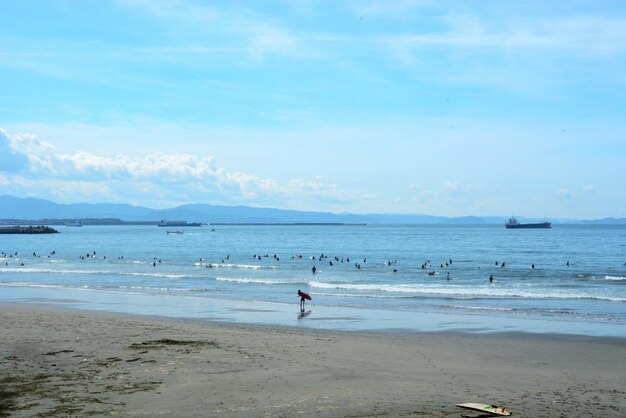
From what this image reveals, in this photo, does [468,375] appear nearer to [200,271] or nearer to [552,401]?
[552,401]

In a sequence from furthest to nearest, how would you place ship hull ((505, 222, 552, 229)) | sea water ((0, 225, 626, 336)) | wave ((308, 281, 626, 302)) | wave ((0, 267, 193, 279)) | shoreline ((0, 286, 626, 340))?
ship hull ((505, 222, 552, 229))
wave ((0, 267, 193, 279))
wave ((308, 281, 626, 302))
sea water ((0, 225, 626, 336))
shoreline ((0, 286, 626, 340))

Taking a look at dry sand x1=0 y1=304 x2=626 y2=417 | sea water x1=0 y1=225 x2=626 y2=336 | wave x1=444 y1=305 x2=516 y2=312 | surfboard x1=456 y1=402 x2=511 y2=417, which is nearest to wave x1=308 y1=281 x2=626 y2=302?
sea water x1=0 y1=225 x2=626 y2=336

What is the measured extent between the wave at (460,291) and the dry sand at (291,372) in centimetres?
1349

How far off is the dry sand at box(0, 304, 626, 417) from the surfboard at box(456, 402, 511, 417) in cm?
18

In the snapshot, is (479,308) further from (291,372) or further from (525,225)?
(525,225)

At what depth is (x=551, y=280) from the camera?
4131 centimetres

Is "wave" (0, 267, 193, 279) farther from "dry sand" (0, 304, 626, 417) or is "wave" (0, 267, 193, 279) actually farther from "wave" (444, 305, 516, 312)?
"dry sand" (0, 304, 626, 417)

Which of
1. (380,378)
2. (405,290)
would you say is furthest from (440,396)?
(405,290)

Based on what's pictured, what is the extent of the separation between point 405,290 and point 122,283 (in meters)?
17.7

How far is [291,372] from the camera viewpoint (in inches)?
500

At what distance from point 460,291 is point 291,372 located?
23.5 metres

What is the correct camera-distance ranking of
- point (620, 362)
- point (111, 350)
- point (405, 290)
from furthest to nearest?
point (405, 290) < point (620, 362) < point (111, 350)

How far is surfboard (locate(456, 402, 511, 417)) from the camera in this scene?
962 cm

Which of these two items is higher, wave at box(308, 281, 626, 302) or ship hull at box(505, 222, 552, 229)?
ship hull at box(505, 222, 552, 229)
